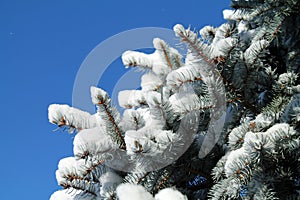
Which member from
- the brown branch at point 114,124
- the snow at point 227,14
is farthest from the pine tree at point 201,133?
the snow at point 227,14

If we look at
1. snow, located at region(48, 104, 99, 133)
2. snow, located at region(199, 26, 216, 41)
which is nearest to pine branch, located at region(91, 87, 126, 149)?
snow, located at region(48, 104, 99, 133)

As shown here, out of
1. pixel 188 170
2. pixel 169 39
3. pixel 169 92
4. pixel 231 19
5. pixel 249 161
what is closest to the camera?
pixel 249 161

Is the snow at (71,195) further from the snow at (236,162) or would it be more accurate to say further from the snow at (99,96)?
the snow at (236,162)

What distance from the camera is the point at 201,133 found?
1846 millimetres

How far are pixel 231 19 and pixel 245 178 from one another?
4.17 feet

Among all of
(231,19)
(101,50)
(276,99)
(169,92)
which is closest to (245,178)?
(276,99)

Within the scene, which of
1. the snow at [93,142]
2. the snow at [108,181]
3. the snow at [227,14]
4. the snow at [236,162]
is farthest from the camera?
the snow at [227,14]

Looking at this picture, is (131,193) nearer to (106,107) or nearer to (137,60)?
(106,107)

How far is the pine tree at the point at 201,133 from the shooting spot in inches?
60.1

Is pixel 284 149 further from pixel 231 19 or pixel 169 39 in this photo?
pixel 231 19

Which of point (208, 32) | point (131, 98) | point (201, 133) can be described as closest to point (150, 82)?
point (131, 98)

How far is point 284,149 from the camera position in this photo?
5.51 feet

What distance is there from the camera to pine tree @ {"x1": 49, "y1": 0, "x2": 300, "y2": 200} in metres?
1.53

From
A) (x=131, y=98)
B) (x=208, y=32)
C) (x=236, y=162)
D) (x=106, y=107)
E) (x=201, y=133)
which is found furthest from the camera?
(x=208, y=32)
